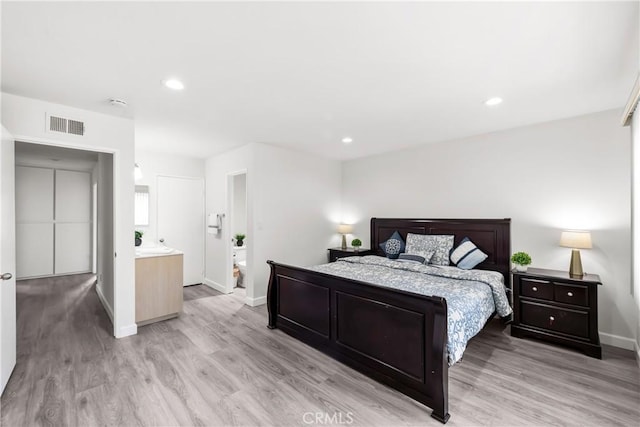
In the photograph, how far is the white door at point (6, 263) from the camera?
2117 millimetres

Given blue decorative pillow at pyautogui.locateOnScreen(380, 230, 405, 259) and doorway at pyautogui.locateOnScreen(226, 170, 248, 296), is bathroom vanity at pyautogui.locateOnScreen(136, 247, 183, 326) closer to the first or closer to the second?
doorway at pyautogui.locateOnScreen(226, 170, 248, 296)

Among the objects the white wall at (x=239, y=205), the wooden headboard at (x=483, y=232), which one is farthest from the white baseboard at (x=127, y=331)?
the wooden headboard at (x=483, y=232)

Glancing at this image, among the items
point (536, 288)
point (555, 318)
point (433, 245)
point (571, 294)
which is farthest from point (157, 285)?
point (571, 294)

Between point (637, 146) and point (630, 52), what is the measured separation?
2.91 feet

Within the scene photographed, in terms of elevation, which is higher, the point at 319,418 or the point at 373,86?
the point at 373,86

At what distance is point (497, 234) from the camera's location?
3746 millimetres

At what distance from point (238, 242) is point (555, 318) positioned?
17.1ft

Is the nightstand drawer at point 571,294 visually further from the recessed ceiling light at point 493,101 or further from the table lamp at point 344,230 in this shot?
the table lamp at point 344,230

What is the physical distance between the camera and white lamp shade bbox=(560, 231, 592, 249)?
9.63 feet

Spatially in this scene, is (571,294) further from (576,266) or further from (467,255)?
(467,255)

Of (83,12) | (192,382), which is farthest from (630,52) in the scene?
(192,382)

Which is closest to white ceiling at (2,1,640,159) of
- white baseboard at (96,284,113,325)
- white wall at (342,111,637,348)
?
white wall at (342,111,637,348)

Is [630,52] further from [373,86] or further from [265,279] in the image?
[265,279]

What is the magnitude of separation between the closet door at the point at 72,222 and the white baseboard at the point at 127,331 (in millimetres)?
4499
